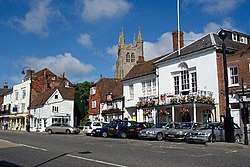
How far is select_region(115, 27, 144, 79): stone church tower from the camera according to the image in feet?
364

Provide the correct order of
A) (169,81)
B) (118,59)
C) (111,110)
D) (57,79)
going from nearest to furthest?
(169,81)
(111,110)
(57,79)
(118,59)

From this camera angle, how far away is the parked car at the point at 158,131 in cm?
2419

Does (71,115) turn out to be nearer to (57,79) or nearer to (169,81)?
(57,79)

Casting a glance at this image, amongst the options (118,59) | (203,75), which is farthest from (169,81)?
(118,59)

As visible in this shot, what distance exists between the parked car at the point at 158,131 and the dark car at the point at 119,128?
10.3 feet

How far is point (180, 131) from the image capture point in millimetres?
22688

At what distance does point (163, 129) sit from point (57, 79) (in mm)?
42883

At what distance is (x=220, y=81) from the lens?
1074 inches

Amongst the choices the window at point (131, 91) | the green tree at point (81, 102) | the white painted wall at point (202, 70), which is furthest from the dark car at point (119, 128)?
the green tree at point (81, 102)

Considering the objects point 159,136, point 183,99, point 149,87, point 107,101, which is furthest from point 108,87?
point 159,136

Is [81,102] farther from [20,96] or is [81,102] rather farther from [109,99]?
[109,99]

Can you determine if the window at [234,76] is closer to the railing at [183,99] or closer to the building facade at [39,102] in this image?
the railing at [183,99]

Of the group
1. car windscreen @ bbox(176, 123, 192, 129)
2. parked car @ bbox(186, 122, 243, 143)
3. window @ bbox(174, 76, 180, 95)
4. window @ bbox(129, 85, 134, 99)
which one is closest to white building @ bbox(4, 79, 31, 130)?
Result: window @ bbox(129, 85, 134, 99)

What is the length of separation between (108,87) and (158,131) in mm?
25928
